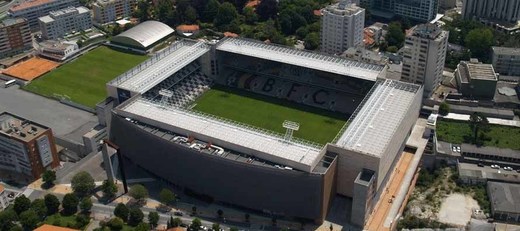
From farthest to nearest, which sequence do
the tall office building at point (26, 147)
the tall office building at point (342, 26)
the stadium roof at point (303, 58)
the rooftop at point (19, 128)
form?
the tall office building at point (342, 26)
the stadium roof at point (303, 58)
the rooftop at point (19, 128)
the tall office building at point (26, 147)

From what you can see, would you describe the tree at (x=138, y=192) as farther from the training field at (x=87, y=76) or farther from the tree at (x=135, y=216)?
the training field at (x=87, y=76)

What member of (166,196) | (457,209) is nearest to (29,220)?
(166,196)

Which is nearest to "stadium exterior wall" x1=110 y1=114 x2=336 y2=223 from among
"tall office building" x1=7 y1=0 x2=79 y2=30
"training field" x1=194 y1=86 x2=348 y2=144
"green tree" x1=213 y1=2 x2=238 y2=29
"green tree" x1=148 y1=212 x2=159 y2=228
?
"green tree" x1=148 y1=212 x2=159 y2=228

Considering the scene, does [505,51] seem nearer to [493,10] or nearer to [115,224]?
[493,10]

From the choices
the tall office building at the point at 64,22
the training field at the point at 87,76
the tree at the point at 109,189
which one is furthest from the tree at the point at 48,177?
the tall office building at the point at 64,22

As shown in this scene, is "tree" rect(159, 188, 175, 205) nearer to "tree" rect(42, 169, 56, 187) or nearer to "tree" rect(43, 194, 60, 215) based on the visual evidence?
"tree" rect(43, 194, 60, 215)

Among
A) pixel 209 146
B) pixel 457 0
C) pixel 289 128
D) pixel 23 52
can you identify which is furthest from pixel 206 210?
pixel 457 0

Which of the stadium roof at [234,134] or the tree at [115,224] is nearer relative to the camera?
the stadium roof at [234,134]
